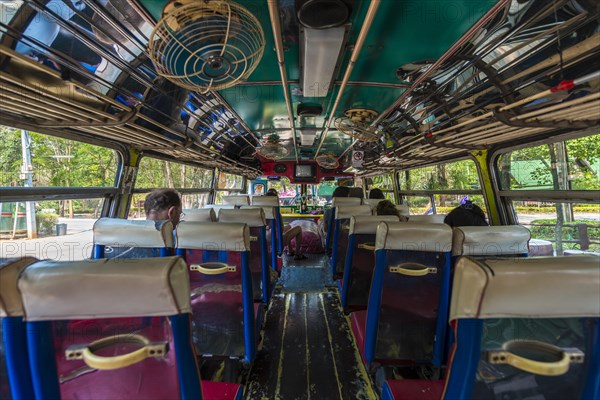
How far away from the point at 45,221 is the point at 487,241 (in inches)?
154

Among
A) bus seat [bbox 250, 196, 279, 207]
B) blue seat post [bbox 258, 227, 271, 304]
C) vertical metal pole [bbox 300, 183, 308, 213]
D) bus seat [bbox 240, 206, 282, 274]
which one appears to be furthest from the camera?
vertical metal pole [bbox 300, 183, 308, 213]

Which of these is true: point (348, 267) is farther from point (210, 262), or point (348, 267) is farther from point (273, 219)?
point (273, 219)

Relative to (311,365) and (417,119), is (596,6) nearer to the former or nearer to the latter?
(417,119)

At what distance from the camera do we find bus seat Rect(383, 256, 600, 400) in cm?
75

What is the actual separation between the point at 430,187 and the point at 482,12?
4617 millimetres

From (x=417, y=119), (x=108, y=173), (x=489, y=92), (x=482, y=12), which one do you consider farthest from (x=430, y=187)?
(x=108, y=173)

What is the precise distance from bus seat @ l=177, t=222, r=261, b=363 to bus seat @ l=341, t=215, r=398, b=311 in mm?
1118

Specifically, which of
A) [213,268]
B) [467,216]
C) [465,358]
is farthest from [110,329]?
[467,216]

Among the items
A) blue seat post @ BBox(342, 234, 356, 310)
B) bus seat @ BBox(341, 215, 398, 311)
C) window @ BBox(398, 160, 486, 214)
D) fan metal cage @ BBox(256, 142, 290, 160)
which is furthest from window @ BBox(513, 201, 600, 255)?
fan metal cage @ BBox(256, 142, 290, 160)

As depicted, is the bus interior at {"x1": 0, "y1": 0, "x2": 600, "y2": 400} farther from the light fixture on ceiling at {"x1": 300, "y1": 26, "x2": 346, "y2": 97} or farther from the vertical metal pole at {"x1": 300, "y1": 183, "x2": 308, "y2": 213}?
the vertical metal pole at {"x1": 300, "y1": 183, "x2": 308, "y2": 213}

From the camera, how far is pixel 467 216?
2.87 metres

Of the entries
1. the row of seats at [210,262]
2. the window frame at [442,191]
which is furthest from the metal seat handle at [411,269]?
the window frame at [442,191]

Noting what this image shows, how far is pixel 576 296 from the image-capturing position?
2.49 feet

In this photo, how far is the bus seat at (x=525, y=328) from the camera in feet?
2.47
